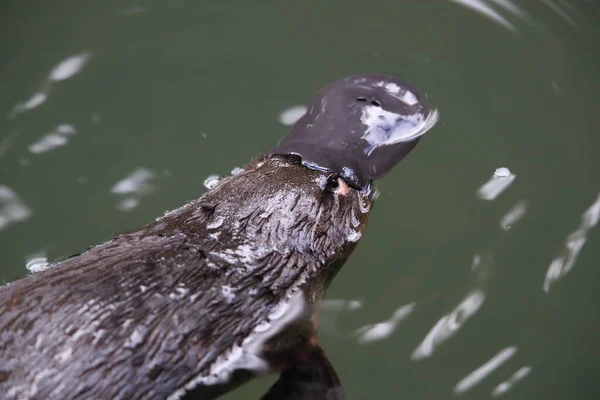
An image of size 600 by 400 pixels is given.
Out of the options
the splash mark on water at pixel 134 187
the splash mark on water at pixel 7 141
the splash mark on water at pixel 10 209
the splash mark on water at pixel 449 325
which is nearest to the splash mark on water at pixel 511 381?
the splash mark on water at pixel 449 325

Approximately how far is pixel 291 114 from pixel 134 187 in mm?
911

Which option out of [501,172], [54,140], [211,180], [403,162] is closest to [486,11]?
[501,172]

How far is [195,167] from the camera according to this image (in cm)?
338

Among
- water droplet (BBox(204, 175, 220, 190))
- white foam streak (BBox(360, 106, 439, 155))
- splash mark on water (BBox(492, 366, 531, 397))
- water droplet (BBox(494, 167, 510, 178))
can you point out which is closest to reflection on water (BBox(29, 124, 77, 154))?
water droplet (BBox(204, 175, 220, 190))

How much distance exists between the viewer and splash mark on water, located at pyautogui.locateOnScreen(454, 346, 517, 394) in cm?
276

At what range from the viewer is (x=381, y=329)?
2881mm

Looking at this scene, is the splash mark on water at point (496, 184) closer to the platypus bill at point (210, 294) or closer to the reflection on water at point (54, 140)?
the platypus bill at point (210, 294)

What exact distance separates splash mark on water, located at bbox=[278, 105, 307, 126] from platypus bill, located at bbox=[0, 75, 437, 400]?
0.60 m

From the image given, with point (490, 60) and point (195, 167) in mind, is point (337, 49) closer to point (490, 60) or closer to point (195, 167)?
point (490, 60)

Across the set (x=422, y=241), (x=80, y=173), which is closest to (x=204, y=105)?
(x=80, y=173)

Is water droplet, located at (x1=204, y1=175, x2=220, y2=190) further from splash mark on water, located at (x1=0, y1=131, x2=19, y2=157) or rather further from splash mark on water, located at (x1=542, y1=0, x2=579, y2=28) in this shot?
splash mark on water, located at (x1=542, y1=0, x2=579, y2=28)

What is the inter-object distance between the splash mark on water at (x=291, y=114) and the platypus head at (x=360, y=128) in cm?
29

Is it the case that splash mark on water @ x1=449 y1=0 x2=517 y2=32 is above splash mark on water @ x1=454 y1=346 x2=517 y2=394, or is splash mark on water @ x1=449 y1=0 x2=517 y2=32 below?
above

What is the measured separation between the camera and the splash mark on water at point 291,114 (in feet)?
11.7
